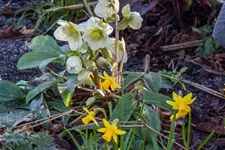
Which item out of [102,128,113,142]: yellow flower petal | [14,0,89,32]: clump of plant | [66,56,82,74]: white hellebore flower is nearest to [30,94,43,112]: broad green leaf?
[66,56,82,74]: white hellebore flower

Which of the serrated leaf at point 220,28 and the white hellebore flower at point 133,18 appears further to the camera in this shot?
the serrated leaf at point 220,28

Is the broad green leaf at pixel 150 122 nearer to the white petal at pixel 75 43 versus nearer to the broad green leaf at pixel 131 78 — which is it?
the broad green leaf at pixel 131 78

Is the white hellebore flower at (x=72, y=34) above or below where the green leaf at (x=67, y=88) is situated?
above

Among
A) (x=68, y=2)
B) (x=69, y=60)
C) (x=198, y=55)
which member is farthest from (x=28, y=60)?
(x=68, y=2)

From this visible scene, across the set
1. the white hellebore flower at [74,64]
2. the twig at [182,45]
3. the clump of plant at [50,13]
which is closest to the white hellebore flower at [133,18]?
the white hellebore flower at [74,64]

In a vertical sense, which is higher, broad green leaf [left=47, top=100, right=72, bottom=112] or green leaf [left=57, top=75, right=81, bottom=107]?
green leaf [left=57, top=75, right=81, bottom=107]

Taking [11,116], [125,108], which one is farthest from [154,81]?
[11,116]

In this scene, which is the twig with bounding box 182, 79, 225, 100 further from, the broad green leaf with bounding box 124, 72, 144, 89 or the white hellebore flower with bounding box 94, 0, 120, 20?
the white hellebore flower with bounding box 94, 0, 120, 20
